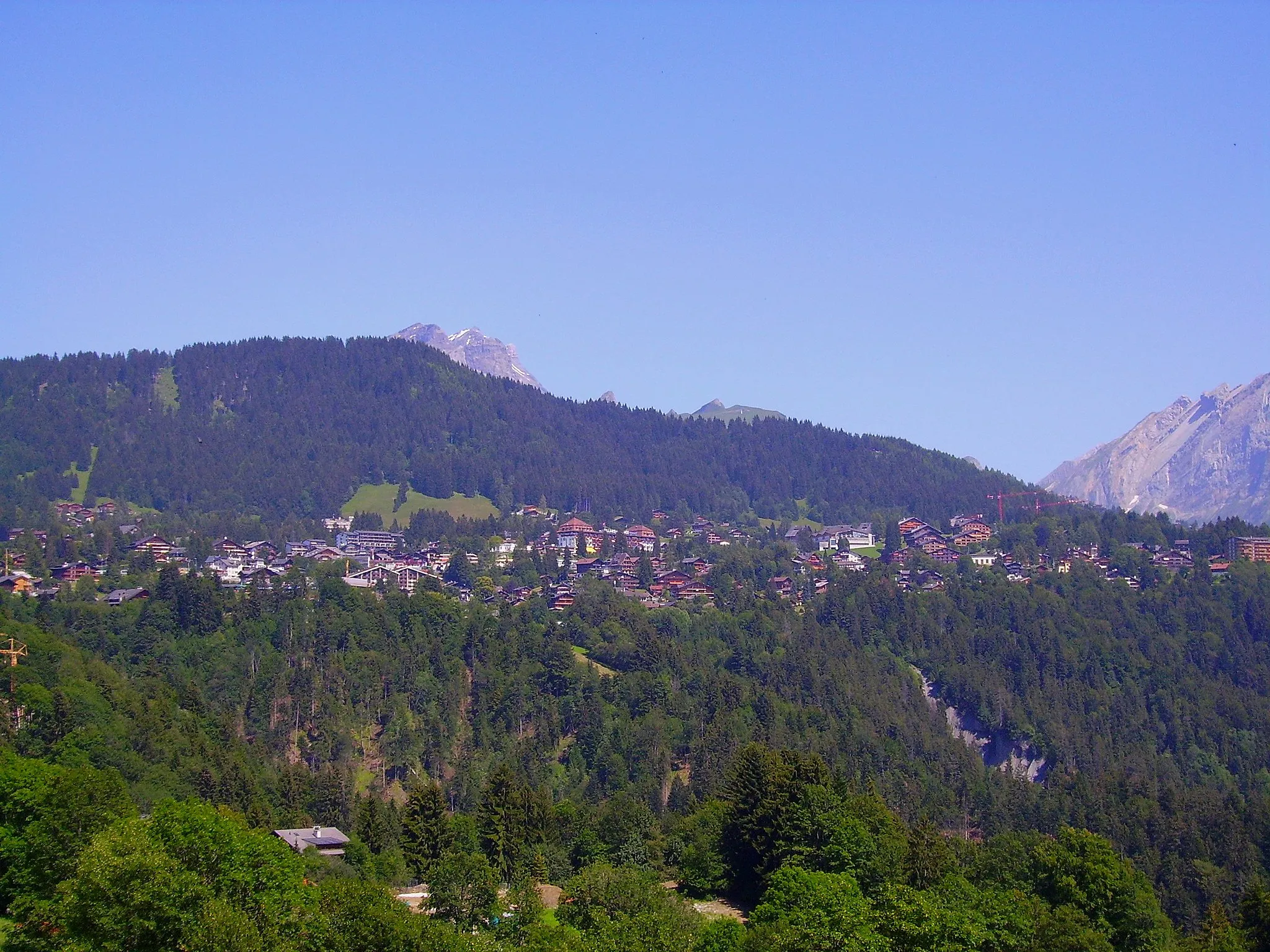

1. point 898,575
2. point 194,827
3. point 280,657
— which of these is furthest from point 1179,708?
point 194,827

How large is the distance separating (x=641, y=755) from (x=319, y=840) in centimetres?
3684

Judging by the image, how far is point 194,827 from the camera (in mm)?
45750

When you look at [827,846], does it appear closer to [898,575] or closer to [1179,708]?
[1179,708]

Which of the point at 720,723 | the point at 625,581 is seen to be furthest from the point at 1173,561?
the point at 720,723

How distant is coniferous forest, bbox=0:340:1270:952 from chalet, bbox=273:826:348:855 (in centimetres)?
114

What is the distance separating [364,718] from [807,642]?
46.3 meters

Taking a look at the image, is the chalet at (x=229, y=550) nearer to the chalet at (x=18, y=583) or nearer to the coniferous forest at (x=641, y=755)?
the coniferous forest at (x=641, y=755)

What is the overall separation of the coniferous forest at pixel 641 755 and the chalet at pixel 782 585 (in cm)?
140

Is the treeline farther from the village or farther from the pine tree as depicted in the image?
the village

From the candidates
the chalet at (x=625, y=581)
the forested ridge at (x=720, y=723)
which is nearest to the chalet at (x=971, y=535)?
the forested ridge at (x=720, y=723)

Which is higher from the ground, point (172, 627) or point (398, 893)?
point (172, 627)

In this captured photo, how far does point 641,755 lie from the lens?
323 ft

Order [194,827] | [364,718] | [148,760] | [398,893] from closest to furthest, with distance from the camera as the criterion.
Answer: [194,827], [398,893], [148,760], [364,718]

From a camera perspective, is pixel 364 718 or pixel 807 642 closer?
pixel 364 718
